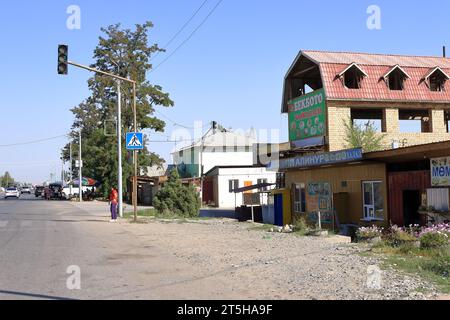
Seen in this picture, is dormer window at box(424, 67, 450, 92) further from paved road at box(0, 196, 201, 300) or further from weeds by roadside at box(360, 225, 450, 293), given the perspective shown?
paved road at box(0, 196, 201, 300)

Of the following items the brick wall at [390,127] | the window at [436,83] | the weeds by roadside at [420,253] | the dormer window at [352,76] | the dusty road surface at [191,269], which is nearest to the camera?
the dusty road surface at [191,269]

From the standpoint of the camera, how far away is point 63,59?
22.2 meters

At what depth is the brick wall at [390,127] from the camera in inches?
1286

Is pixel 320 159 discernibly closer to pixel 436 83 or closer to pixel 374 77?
pixel 374 77

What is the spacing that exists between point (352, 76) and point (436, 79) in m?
5.93

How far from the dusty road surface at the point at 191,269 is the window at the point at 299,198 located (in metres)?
10.1

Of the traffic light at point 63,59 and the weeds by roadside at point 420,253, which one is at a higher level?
the traffic light at point 63,59

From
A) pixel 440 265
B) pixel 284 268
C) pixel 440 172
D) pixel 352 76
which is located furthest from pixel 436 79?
pixel 284 268

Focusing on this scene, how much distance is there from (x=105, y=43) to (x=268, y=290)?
63.0 meters

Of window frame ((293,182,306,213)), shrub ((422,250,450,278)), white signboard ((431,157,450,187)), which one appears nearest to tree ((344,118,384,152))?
window frame ((293,182,306,213))

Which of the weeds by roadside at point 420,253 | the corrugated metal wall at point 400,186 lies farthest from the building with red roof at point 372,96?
the weeds by roadside at point 420,253

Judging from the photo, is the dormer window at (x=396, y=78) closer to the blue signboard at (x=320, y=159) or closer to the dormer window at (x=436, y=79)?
the dormer window at (x=436, y=79)
